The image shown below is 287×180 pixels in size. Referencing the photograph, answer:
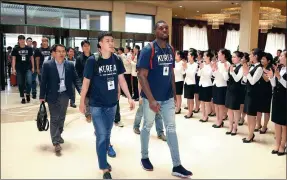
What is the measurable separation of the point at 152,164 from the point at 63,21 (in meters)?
9.09

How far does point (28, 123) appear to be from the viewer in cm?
556

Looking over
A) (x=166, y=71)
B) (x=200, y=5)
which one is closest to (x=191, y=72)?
(x=166, y=71)

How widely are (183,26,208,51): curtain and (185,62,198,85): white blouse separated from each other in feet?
37.1

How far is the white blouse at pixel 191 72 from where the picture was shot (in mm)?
5965

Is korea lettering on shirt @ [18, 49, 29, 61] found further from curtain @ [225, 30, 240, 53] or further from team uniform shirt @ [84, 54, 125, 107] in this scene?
curtain @ [225, 30, 240, 53]

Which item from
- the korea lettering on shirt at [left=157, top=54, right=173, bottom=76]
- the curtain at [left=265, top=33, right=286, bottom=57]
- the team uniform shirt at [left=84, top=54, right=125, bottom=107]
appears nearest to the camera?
the team uniform shirt at [left=84, top=54, right=125, bottom=107]

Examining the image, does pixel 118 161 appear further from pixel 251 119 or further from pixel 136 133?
pixel 251 119

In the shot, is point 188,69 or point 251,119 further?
point 188,69

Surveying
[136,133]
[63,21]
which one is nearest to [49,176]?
[136,133]

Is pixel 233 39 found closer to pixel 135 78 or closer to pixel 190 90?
pixel 135 78

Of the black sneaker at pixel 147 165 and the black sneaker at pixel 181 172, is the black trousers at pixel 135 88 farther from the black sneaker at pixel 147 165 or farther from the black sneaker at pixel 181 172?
the black sneaker at pixel 181 172

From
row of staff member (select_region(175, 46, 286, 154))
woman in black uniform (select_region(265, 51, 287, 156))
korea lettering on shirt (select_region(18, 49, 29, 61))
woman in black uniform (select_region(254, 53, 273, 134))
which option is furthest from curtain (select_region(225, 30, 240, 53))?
woman in black uniform (select_region(265, 51, 287, 156))

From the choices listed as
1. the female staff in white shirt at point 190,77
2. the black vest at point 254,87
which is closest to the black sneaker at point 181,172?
the black vest at point 254,87

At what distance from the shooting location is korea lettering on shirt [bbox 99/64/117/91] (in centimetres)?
306
